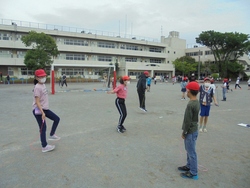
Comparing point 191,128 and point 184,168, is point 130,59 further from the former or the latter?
point 191,128

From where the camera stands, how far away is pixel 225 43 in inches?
1874

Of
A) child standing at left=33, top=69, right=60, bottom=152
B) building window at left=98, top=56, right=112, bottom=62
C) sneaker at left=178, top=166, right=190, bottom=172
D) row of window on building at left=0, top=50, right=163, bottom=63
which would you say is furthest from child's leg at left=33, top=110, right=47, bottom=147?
building window at left=98, top=56, right=112, bottom=62

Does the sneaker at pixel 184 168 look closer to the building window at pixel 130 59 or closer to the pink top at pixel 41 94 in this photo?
the pink top at pixel 41 94

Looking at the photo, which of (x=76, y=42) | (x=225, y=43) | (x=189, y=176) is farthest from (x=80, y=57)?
(x=189, y=176)

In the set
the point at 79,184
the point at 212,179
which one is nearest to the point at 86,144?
the point at 79,184

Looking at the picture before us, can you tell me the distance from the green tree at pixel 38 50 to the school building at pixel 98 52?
373 cm

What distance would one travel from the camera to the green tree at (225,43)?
45.9 meters

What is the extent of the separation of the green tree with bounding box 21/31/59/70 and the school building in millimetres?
3735

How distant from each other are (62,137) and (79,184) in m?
2.42

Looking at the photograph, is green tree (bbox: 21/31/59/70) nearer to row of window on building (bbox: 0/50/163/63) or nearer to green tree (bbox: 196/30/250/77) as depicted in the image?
row of window on building (bbox: 0/50/163/63)

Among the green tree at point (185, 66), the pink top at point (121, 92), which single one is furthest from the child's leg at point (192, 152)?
the green tree at point (185, 66)

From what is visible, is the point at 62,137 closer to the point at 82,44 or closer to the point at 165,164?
the point at 165,164

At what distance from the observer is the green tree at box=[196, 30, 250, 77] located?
45.9 metres

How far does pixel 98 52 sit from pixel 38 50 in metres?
19.1
